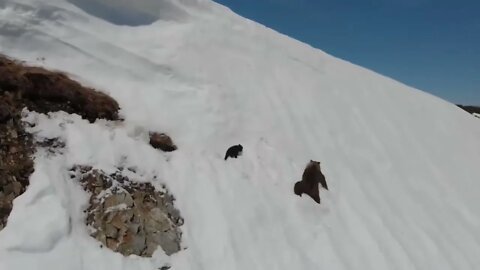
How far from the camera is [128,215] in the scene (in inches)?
242

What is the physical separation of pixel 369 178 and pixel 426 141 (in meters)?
4.71

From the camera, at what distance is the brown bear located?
8406 mm

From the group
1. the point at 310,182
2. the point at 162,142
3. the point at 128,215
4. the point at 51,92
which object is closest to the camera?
the point at 128,215

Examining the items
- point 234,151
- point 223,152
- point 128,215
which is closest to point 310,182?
point 234,151

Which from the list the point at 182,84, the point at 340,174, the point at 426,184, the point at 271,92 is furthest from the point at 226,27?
the point at 426,184

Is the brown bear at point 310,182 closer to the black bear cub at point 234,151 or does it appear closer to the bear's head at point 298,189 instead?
the bear's head at point 298,189

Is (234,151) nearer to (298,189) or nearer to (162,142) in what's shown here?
(298,189)

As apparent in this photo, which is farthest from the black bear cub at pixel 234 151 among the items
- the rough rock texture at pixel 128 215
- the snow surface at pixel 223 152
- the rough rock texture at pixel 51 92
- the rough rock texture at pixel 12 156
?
the rough rock texture at pixel 12 156

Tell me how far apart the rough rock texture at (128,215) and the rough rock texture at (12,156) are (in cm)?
65

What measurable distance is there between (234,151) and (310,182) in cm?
160

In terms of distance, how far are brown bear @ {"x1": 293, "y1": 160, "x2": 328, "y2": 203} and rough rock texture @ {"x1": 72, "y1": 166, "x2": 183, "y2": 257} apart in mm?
2672

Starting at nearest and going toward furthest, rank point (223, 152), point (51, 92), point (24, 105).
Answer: point (24, 105) < point (51, 92) < point (223, 152)

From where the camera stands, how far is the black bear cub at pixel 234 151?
27.2 feet

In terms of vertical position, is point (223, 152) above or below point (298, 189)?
above
